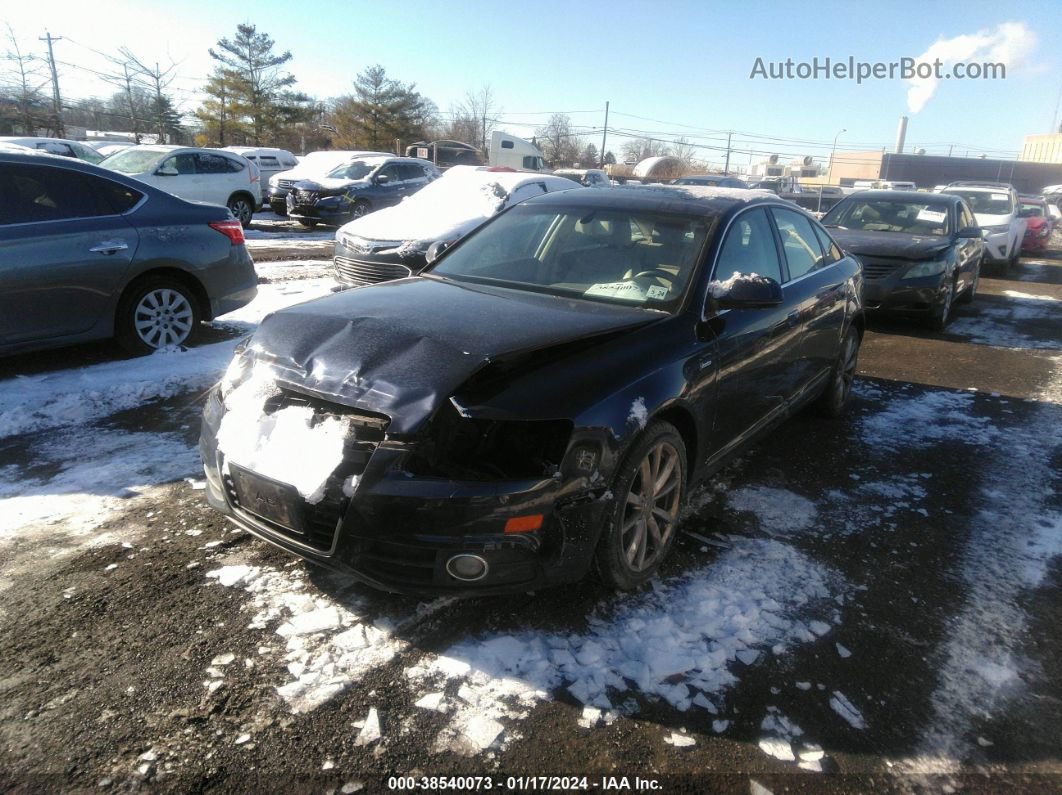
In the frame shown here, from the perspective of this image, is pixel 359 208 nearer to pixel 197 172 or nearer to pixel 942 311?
pixel 197 172

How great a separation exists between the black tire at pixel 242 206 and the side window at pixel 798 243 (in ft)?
48.4

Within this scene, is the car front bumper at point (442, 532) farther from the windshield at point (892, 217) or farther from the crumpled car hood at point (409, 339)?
the windshield at point (892, 217)

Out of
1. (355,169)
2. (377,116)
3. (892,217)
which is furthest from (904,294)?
(377,116)

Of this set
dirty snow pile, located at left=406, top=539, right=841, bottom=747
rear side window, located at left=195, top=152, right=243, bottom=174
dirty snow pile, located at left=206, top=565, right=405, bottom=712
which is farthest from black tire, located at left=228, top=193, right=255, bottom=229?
dirty snow pile, located at left=406, top=539, right=841, bottom=747

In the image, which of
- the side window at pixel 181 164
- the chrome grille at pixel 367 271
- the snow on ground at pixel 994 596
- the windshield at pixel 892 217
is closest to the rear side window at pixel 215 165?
the side window at pixel 181 164

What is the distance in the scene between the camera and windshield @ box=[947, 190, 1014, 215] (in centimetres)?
1521

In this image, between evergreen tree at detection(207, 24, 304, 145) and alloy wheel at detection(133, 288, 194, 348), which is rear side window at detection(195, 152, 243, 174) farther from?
evergreen tree at detection(207, 24, 304, 145)

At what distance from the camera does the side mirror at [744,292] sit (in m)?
3.40

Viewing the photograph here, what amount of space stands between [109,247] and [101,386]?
3.85ft

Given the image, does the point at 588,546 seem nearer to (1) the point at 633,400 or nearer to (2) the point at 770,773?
(1) the point at 633,400

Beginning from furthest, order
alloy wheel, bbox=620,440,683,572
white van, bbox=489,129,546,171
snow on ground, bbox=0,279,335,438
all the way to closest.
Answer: white van, bbox=489,129,546,171
snow on ground, bbox=0,279,335,438
alloy wheel, bbox=620,440,683,572

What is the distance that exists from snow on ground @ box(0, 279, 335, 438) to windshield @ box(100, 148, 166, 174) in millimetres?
10678

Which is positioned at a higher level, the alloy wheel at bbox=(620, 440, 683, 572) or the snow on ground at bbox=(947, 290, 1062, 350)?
the alloy wheel at bbox=(620, 440, 683, 572)

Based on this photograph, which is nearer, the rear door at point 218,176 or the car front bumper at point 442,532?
the car front bumper at point 442,532
